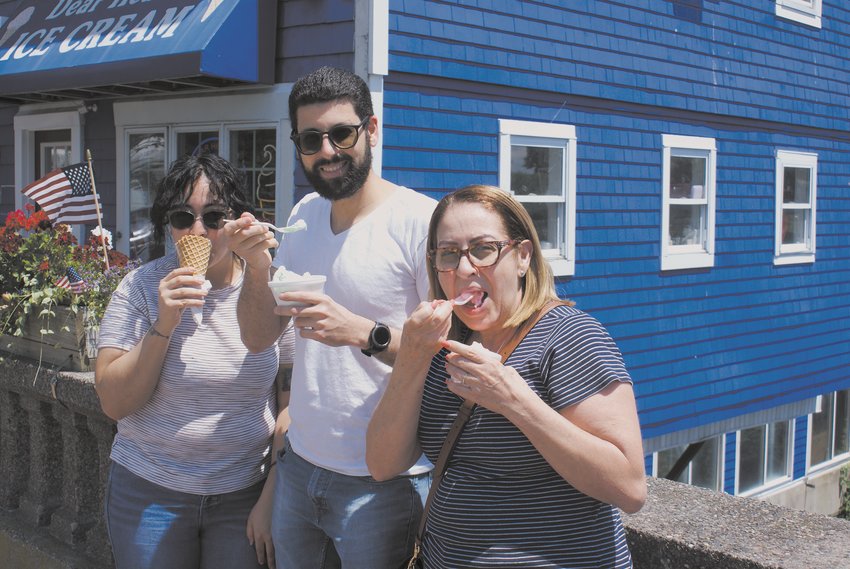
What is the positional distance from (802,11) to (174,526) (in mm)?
11064

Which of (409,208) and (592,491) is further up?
(409,208)

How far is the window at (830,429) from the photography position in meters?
14.1

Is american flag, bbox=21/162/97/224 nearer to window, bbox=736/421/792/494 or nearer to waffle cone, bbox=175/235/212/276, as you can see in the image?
waffle cone, bbox=175/235/212/276

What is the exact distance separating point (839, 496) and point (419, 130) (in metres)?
10.5

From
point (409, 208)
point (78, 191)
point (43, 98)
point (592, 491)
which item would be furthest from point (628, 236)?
point (592, 491)

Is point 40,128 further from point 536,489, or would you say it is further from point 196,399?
point 536,489

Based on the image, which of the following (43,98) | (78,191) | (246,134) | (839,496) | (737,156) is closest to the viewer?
(78,191)

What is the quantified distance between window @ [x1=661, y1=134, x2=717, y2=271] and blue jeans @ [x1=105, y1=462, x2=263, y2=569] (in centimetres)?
761

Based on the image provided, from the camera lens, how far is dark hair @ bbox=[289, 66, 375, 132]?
249 centimetres

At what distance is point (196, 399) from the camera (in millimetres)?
2678

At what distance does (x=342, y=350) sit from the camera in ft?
8.12

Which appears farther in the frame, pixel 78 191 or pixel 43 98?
pixel 43 98

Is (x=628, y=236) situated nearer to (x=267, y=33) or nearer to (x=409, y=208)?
(x=267, y=33)

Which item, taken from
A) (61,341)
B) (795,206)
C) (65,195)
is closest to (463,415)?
(61,341)
